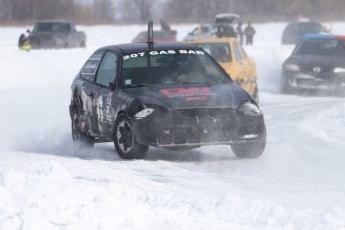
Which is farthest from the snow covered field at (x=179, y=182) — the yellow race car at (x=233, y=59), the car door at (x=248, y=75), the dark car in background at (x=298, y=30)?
the dark car in background at (x=298, y=30)

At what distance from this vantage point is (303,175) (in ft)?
29.1

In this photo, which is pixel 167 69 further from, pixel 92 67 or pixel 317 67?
pixel 317 67

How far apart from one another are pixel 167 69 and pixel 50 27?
32.2 m

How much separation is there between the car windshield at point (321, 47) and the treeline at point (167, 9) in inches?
2444

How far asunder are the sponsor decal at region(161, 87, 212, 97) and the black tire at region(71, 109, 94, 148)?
1885 millimetres

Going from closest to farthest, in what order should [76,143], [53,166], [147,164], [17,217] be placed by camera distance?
1. [17,217]
2. [53,166]
3. [147,164]
4. [76,143]

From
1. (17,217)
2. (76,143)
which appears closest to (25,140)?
(76,143)

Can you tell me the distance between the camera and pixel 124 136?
9.92 meters

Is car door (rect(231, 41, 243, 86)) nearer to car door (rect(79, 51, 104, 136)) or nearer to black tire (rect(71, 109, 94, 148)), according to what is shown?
black tire (rect(71, 109, 94, 148))

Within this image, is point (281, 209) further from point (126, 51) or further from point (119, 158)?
point (126, 51)

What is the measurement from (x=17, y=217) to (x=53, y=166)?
1.56m

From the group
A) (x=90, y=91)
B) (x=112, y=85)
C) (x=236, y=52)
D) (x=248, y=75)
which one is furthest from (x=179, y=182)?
(x=236, y=52)

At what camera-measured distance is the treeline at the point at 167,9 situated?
8488 centimetres

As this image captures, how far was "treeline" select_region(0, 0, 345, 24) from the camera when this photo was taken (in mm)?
84875
